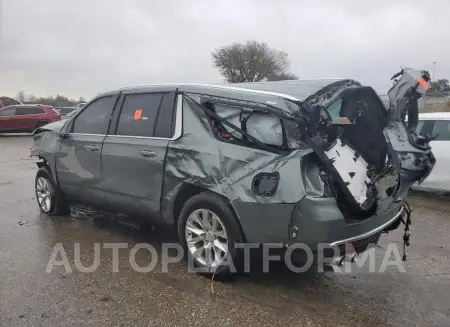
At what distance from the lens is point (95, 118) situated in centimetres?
517

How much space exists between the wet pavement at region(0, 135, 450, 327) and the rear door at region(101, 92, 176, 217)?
620mm

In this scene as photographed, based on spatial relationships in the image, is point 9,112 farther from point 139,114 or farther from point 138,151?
point 138,151

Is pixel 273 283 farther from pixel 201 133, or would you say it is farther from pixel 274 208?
pixel 201 133

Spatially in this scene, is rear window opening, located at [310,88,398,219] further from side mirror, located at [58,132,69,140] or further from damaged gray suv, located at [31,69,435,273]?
side mirror, located at [58,132,69,140]

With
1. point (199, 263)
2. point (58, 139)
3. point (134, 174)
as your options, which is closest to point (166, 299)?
point (199, 263)

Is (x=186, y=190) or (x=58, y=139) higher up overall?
(x=58, y=139)

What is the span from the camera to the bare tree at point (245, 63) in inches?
1809

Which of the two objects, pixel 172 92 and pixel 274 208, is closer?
pixel 274 208

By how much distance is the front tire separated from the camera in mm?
3684

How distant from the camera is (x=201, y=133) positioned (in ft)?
13.0

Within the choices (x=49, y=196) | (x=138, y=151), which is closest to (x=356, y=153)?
(x=138, y=151)

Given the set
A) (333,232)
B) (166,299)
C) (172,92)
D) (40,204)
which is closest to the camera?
(333,232)

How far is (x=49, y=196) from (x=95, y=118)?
4.91 ft

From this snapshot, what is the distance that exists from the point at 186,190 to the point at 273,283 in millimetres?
1126
